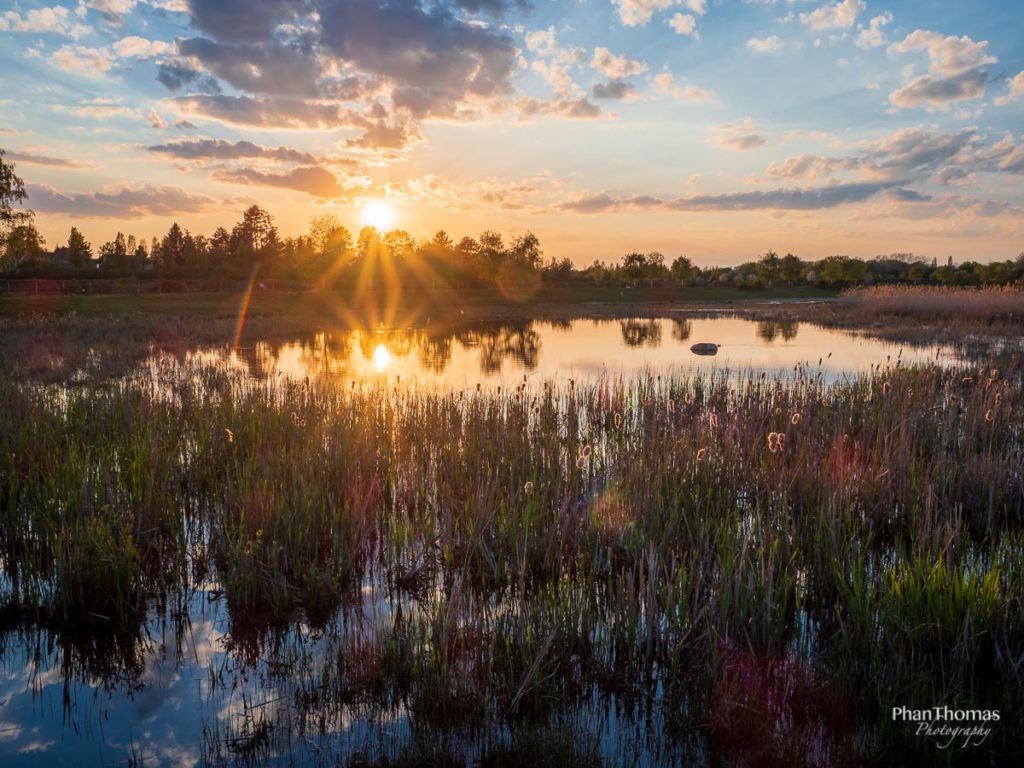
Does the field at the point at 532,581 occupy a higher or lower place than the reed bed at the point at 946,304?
lower

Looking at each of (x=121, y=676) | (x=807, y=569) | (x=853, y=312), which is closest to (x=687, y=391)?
(x=807, y=569)

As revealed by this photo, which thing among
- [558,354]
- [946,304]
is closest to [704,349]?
[558,354]

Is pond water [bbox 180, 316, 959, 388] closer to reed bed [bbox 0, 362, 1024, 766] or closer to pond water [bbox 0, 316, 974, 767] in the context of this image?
reed bed [bbox 0, 362, 1024, 766]

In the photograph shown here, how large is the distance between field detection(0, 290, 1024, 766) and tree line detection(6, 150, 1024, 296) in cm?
6497

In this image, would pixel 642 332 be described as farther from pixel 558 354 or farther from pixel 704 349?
pixel 558 354

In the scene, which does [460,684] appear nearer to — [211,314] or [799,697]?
[799,697]

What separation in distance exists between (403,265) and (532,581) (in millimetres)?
89578

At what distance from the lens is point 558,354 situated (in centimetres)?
2658

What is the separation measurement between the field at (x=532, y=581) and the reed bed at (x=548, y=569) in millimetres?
26

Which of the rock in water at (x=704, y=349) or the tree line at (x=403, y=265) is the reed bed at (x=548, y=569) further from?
the tree line at (x=403, y=265)

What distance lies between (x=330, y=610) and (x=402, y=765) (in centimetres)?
202

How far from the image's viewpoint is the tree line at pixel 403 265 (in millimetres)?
78812

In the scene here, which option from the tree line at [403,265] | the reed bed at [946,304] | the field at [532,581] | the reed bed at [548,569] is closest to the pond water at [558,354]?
the reed bed at [946,304]

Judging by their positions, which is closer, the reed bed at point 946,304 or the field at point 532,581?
the field at point 532,581
